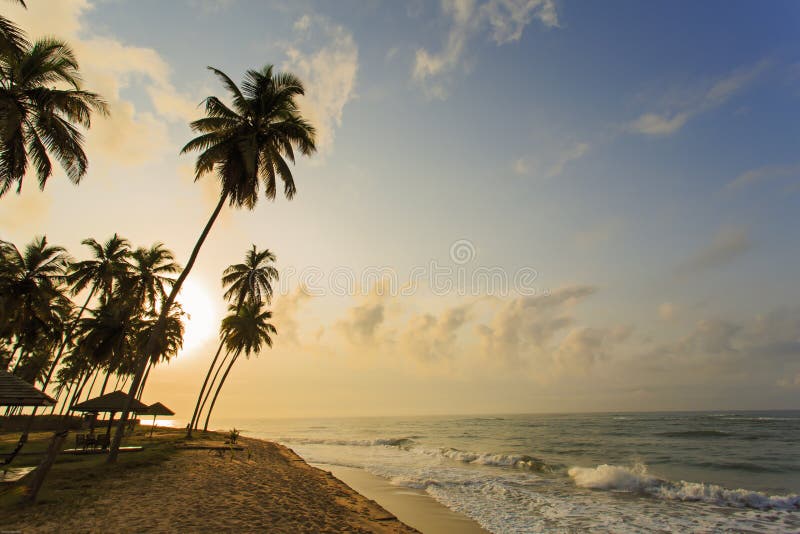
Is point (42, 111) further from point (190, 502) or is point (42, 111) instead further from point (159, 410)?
point (159, 410)

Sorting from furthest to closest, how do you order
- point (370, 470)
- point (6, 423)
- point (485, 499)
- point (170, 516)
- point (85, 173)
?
point (6, 423) < point (370, 470) < point (485, 499) < point (85, 173) < point (170, 516)

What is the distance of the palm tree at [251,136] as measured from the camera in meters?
16.8

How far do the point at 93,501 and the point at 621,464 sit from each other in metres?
28.6

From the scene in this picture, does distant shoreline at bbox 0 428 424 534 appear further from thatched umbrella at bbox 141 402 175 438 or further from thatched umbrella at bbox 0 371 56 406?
thatched umbrella at bbox 141 402 175 438

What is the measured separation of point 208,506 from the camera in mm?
9977

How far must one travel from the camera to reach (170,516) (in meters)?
8.75

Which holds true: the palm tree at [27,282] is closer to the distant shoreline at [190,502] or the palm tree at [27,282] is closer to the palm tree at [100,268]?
the palm tree at [100,268]

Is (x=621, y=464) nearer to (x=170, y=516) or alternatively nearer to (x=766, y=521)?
(x=766, y=521)

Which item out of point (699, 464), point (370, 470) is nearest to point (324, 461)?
point (370, 470)

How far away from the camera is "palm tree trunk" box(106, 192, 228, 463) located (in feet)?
46.6

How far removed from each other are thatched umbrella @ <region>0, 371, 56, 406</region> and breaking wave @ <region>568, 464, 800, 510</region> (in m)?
23.5

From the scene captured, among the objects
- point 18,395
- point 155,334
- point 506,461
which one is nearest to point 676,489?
point 506,461

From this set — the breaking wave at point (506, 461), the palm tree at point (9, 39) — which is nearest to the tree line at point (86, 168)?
the palm tree at point (9, 39)

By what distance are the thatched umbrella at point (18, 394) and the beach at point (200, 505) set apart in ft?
9.96
